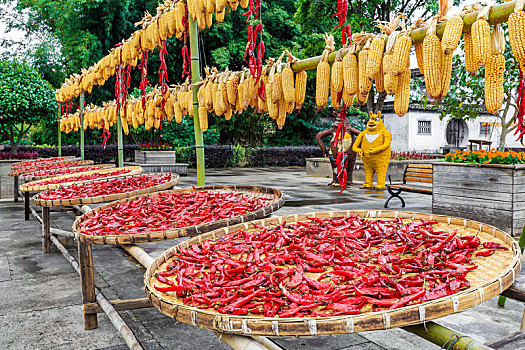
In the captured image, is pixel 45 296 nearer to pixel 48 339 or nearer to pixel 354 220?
pixel 48 339

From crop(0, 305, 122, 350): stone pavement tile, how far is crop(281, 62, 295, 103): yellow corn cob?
226cm

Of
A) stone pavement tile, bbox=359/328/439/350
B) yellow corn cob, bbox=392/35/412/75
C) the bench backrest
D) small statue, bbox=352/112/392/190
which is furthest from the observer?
small statue, bbox=352/112/392/190

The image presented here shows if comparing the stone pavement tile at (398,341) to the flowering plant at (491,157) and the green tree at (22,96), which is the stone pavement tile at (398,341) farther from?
the green tree at (22,96)

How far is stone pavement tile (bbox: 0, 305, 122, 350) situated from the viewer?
304cm

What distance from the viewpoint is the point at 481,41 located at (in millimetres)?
1969

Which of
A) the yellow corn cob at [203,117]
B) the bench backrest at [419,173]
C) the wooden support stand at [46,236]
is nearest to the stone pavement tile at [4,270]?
the wooden support stand at [46,236]

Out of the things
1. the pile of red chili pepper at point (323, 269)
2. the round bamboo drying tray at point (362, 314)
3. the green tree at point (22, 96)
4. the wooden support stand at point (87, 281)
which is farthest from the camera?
the green tree at point (22, 96)

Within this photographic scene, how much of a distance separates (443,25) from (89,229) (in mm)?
2620

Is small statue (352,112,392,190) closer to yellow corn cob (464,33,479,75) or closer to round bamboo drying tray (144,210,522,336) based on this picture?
yellow corn cob (464,33,479,75)

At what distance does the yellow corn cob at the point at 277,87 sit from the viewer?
3209 millimetres

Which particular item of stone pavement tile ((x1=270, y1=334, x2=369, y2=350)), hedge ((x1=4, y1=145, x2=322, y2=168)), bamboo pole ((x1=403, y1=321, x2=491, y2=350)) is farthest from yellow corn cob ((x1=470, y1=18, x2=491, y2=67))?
hedge ((x1=4, y1=145, x2=322, y2=168))

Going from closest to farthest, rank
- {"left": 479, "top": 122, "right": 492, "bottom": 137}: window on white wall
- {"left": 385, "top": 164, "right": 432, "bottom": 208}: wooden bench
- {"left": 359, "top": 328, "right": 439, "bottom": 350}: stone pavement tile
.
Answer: {"left": 359, "top": 328, "right": 439, "bottom": 350}: stone pavement tile → {"left": 385, "top": 164, "right": 432, "bottom": 208}: wooden bench → {"left": 479, "top": 122, "right": 492, "bottom": 137}: window on white wall

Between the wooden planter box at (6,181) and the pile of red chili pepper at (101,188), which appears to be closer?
the pile of red chili pepper at (101,188)

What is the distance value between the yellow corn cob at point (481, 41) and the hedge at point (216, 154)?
18.5 metres
